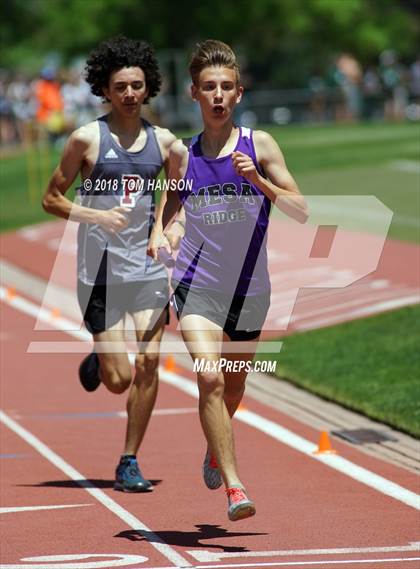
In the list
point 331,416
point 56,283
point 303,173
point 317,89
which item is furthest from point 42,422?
point 317,89

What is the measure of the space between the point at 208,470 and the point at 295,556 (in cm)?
87

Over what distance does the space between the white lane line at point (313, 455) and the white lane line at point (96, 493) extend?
5.69 feet

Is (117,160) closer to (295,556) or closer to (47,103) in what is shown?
(295,556)

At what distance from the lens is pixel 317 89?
5141cm

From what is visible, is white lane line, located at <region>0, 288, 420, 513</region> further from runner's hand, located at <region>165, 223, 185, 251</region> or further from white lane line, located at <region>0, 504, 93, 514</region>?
runner's hand, located at <region>165, 223, 185, 251</region>

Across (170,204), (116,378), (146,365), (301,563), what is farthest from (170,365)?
(301,563)

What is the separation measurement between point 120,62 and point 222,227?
186cm

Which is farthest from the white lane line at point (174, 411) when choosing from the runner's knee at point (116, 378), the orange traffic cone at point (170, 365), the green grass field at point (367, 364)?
the runner's knee at point (116, 378)

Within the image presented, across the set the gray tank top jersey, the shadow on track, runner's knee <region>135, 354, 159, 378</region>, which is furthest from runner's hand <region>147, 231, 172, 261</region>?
the shadow on track

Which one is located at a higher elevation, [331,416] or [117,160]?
[117,160]

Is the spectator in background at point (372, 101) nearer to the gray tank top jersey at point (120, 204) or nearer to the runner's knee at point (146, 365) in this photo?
the gray tank top jersey at point (120, 204)

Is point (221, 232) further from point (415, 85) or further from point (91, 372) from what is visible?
point (415, 85)

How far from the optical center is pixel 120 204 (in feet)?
32.4

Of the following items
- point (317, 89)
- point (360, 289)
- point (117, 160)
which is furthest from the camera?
point (317, 89)
